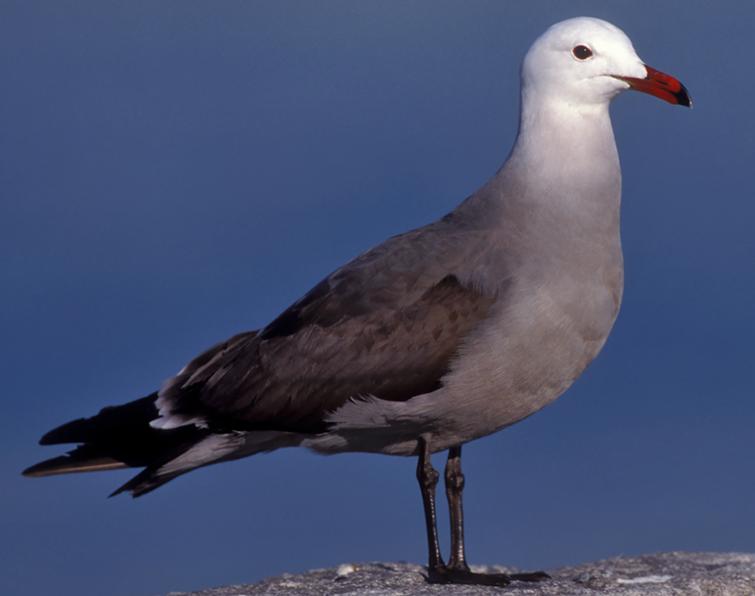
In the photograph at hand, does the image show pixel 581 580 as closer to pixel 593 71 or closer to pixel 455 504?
pixel 455 504

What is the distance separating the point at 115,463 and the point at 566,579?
317cm

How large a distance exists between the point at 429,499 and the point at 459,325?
125 centimetres

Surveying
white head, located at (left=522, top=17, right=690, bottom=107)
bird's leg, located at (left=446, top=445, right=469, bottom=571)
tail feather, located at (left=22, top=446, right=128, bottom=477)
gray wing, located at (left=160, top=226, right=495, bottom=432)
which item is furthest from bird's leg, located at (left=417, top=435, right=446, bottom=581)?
white head, located at (left=522, top=17, right=690, bottom=107)

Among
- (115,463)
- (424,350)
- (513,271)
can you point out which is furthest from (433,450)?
(115,463)

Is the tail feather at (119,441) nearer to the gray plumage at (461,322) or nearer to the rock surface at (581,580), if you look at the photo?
the gray plumage at (461,322)

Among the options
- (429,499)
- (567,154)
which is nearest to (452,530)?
(429,499)

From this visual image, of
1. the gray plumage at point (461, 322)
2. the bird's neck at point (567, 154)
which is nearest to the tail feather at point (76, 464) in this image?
the gray plumage at point (461, 322)

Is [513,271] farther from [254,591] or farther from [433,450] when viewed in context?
[254,591]

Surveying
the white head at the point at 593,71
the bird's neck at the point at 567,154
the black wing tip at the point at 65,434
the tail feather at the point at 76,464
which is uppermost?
the white head at the point at 593,71

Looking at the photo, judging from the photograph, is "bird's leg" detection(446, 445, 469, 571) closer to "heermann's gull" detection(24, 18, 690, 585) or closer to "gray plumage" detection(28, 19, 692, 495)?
"heermann's gull" detection(24, 18, 690, 585)

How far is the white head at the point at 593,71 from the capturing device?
8.48 meters

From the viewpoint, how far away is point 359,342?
27.2 feet

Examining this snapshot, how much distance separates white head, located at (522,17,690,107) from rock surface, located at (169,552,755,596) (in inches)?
122

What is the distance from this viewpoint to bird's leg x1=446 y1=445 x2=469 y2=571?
8711 mm
